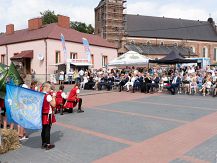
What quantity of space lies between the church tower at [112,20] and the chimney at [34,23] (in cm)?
2584

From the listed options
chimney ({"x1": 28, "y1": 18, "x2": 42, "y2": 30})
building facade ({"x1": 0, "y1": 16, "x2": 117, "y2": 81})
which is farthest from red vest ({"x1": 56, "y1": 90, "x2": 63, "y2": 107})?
chimney ({"x1": 28, "y1": 18, "x2": 42, "y2": 30})

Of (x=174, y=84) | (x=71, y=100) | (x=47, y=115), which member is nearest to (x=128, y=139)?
(x=47, y=115)

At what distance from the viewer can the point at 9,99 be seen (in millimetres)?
7367

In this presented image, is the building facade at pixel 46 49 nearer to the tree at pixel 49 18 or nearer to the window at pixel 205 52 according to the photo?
the tree at pixel 49 18

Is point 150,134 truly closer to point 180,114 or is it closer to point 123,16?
point 180,114

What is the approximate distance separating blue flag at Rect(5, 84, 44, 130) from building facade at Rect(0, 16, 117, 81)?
2624cm

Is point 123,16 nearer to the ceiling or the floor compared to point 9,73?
nearer to the ceiling

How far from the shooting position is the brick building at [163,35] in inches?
2702

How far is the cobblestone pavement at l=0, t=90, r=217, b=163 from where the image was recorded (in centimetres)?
645

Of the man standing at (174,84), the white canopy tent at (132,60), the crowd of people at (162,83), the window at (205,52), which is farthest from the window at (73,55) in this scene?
the window at (205,52)

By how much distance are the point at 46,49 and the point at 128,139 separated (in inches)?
1189

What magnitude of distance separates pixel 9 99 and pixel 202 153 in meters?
4.72

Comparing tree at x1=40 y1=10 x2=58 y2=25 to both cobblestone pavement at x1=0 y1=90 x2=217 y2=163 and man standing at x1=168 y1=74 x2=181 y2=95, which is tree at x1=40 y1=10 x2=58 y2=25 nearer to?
man standing at x1=168 y1=74 x2=181 y2=95

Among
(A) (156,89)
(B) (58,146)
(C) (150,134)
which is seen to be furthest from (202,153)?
(A) (156,89)
